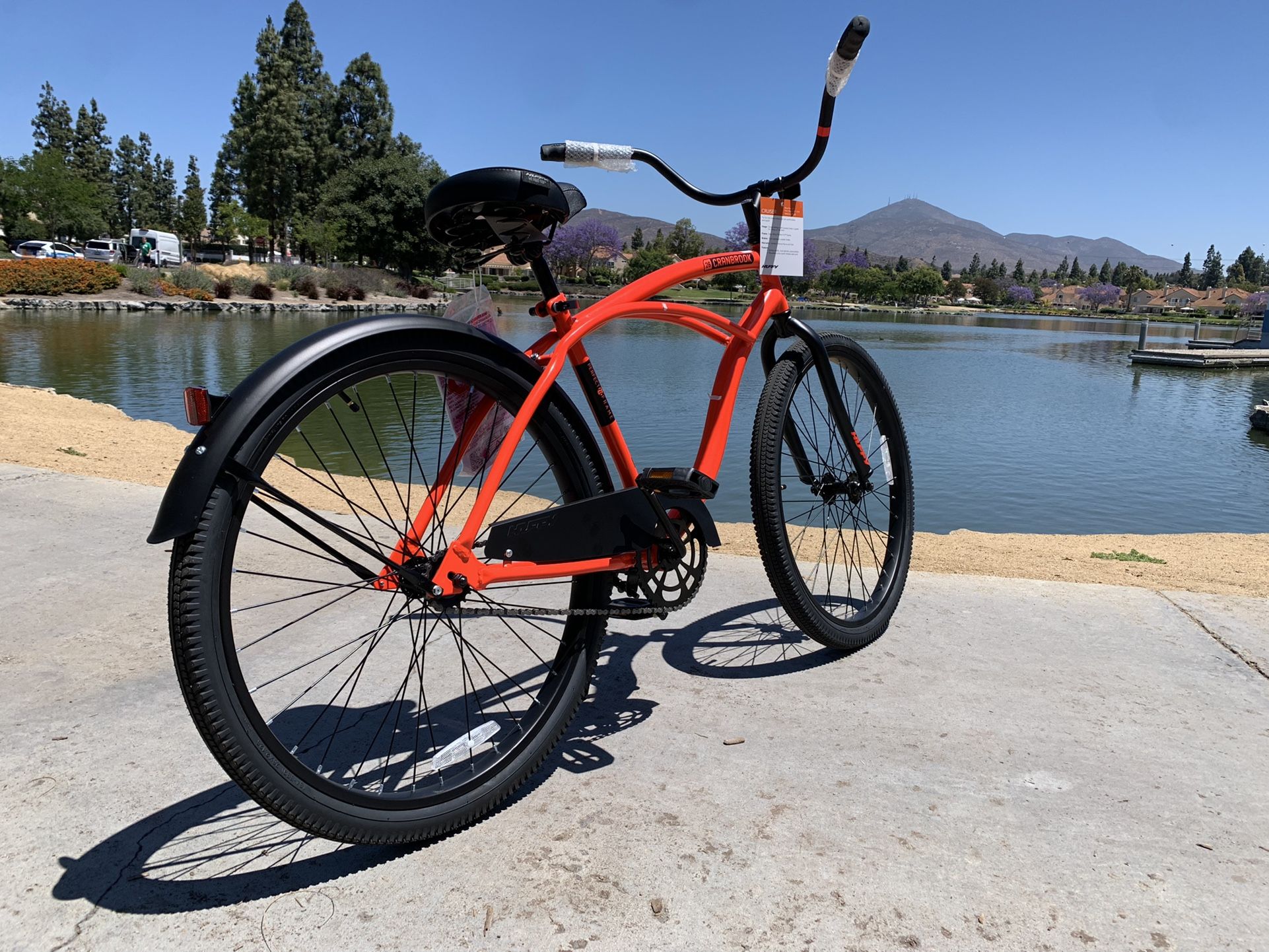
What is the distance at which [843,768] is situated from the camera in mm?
2104

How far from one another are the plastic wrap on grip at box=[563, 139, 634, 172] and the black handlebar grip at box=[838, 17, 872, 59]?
760 millimetres

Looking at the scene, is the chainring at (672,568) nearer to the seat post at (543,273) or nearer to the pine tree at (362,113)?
the seat post at (543,273)

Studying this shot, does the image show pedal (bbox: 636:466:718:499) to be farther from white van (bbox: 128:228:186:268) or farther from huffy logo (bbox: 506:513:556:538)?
white van (bbox: 128:228:186:268)

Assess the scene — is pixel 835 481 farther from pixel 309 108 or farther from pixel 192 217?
pixel 192 217

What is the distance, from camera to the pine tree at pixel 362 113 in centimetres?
6481

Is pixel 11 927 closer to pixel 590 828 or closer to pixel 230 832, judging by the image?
pixel 230 832

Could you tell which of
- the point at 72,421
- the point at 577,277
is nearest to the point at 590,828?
the point at 72,421

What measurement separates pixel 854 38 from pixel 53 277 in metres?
43.1

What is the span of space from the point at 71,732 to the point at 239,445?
1181 mm

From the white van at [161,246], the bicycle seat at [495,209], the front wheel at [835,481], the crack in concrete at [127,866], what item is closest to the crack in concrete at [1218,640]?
the front wheel at [835,481]

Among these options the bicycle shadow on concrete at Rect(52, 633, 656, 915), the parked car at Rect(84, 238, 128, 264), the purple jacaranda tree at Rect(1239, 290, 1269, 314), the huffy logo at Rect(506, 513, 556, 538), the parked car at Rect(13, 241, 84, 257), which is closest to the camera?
the bicycle shadow on concrete at Rect(52, 633, 656, 915)

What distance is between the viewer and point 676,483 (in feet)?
7.80

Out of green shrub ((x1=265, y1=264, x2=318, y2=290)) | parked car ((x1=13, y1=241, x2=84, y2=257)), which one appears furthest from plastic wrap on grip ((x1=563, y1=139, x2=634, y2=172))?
parked car ((x1=13, y1=241, x2=84, y2=257))

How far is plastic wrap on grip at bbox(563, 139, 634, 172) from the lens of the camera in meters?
2.51
